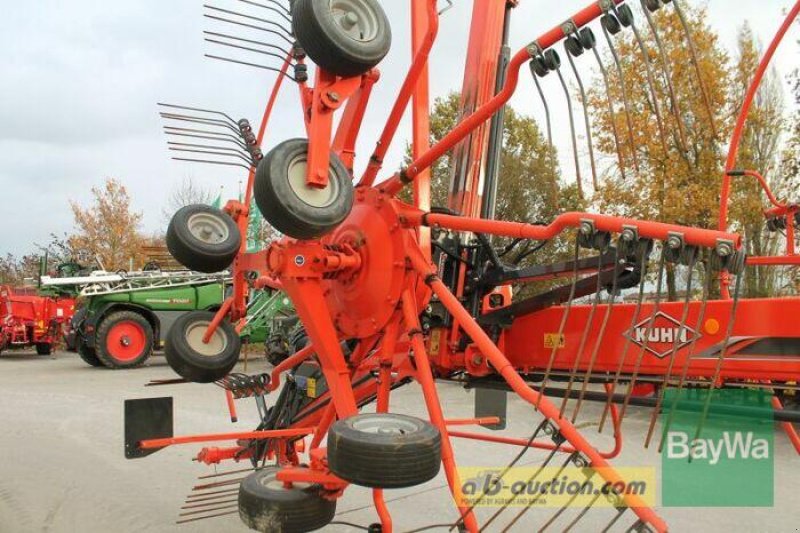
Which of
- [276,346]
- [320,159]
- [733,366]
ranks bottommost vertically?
[276,346]

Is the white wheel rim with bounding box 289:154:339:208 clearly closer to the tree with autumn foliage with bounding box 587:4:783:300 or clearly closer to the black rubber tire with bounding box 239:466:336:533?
the black rubber tire with bounding box 239:466:336:533

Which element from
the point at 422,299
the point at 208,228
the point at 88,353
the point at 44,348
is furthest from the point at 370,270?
the point at 44,348

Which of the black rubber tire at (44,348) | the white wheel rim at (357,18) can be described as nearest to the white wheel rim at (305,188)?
the white wheel rim at (357,18)

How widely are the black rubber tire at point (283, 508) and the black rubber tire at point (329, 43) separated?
2.11m

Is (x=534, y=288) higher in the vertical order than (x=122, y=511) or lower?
higher

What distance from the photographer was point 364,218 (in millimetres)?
3846

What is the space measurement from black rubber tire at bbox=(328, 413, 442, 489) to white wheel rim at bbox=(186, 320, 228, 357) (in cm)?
228

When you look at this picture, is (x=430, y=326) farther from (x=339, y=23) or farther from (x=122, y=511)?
(x=122, y=511)

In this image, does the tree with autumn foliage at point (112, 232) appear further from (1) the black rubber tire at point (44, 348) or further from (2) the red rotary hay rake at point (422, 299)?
(2) the red rotary hay rake at point (422, 299)

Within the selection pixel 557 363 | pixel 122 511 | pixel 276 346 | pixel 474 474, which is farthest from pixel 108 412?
pixel 557 363

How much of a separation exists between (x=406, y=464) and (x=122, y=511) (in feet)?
12.3

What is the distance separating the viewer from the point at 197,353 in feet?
15.6

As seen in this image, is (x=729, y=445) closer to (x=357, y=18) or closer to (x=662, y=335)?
(x=662, y=335)

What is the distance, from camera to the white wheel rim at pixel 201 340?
4.80 metres
